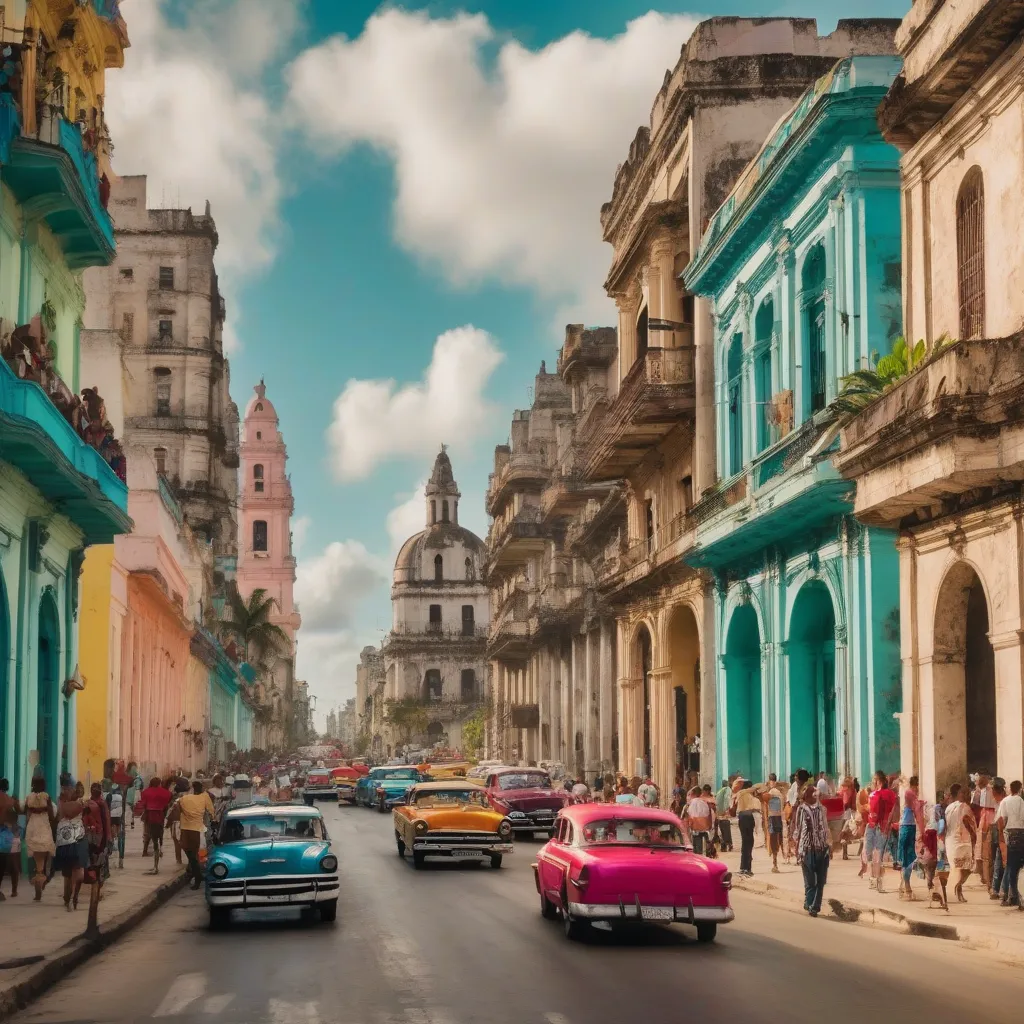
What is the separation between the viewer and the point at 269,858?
679 inches

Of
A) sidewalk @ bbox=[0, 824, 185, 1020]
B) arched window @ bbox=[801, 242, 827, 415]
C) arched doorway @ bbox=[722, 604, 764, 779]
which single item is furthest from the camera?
arched doorway @ bbox=[722, 604, 764, 779]

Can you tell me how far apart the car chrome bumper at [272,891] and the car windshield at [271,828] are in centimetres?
88

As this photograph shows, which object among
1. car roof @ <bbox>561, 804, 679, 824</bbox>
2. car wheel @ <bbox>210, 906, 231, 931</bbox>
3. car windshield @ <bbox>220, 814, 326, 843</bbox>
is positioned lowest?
car wheel @ <bbox>210, 906, 231, 931</bbox>

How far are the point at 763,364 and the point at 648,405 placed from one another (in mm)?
4408

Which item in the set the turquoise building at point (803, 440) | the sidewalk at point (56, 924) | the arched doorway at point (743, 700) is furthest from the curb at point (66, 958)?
the arched doorway at point (743, 700)

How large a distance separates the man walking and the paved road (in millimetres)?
287

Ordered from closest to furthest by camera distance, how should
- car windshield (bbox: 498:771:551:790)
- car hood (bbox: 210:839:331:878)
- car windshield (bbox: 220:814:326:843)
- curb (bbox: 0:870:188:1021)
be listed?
curb (bbox: 0:870:188:1021), car hood (bbox: 210:839:331:878), car windshield (bbox: 220:814:326:843), car windshield (bbox: 498:771:551:790)

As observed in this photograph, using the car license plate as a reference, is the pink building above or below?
above

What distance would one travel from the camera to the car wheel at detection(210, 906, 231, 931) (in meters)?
17.2

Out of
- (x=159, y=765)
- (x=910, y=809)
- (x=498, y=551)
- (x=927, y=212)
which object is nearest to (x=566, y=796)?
(x=910, y=809)

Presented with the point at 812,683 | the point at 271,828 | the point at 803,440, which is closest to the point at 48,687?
the point at 271,828

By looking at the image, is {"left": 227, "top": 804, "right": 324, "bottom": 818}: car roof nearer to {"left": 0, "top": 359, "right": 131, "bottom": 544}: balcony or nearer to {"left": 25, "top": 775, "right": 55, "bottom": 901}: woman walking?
{"left": 25, "top": 775, "right": 55, "bottom": 901}: woman walking

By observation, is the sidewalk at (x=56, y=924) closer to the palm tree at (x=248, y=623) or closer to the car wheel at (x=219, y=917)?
the car wheel at (x=219, y=917)

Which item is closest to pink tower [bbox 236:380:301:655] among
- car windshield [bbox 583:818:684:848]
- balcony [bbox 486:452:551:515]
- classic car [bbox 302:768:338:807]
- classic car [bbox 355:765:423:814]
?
balcony [bbox 486:452:551:515]
